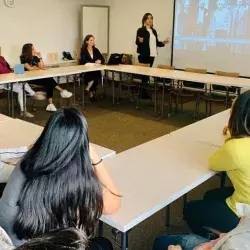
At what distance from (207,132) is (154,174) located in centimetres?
100

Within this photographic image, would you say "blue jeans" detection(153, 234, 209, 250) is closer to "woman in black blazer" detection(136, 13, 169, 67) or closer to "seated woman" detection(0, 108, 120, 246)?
"seated woman" detection(0, 108, 120, 246)

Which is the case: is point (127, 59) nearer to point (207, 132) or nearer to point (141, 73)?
point (141, 73)

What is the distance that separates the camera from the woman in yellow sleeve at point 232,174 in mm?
2027

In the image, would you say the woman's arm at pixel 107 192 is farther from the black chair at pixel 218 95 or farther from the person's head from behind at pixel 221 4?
the person's head from behind at pixel 221 4

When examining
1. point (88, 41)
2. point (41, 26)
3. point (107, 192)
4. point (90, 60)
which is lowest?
point (107, 192)

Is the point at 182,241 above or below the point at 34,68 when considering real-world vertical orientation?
below

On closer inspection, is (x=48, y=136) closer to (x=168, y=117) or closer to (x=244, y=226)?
(x=244, y=226)

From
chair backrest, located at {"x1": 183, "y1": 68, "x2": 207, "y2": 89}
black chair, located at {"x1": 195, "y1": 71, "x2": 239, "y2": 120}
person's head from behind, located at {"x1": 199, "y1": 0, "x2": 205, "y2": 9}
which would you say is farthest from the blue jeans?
person's head from behind, located at {"x1": 199, "y1": 0, "x2": 205, "y2": 9}

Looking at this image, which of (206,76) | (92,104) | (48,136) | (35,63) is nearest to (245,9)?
(206,76)

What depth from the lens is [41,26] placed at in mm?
7820

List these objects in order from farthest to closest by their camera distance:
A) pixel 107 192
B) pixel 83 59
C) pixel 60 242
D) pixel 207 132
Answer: pixel 83 59
pixel 207 132
pixel 107 192
pixel 60 242

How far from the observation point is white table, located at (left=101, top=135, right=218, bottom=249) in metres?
1.79

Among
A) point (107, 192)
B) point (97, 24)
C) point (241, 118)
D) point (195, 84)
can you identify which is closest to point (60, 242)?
point (107, 192)

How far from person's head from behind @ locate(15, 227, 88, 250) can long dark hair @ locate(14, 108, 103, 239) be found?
74 centimetres
